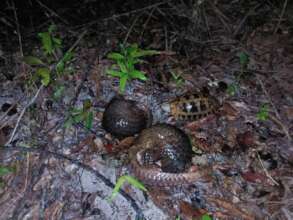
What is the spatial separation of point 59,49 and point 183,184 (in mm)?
2143

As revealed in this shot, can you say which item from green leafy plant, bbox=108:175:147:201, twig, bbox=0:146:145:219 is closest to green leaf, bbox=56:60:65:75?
twig, bbox=0:146:145:219

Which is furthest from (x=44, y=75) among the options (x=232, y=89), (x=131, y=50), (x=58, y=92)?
(x=232, y=89)

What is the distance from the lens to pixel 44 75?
3.58 m

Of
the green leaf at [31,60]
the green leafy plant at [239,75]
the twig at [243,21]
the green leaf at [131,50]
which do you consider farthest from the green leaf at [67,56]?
the twig at [243,21]

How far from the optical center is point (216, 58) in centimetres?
415

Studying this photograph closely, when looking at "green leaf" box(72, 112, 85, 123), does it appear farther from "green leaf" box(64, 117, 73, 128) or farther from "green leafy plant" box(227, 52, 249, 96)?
"green leafy plant" box(227, 52, 249, 96)

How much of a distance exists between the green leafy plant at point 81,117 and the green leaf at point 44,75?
1.34ft

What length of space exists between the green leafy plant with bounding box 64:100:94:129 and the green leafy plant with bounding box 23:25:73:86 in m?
0.48

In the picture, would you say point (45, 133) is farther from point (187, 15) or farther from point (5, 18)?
point (187, 15)

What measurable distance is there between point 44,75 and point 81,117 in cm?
62

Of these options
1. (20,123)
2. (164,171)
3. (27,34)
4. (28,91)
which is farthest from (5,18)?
(164,171)

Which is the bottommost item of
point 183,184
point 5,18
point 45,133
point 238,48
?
point 183,184

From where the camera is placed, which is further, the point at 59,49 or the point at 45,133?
the point at 59,49

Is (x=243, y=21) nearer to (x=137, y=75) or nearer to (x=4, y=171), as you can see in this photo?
(x=137, y=75)
